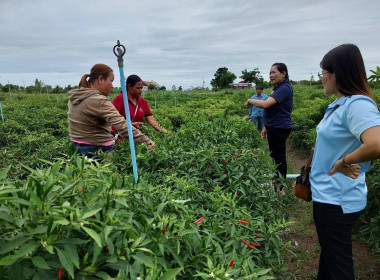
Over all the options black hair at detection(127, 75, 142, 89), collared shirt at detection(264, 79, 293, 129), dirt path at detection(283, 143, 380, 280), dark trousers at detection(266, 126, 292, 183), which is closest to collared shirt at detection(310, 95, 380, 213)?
dirt path at detection(283, 143, 380, 280)

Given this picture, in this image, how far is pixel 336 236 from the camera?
1.89m

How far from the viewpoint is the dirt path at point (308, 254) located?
2852 millimetres

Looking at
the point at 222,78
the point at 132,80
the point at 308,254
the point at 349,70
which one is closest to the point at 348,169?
the point at 349,70

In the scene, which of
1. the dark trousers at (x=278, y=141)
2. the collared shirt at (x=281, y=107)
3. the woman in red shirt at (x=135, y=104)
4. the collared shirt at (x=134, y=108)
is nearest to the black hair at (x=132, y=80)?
the woman in red shirt at (x=135, y=104)

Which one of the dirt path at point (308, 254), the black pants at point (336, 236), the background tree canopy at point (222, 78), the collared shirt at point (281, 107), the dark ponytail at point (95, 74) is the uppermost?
the background tree canopy at point (222, 78)

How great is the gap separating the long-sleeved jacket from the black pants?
5.69 ft

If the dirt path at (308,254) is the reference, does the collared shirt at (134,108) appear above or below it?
above

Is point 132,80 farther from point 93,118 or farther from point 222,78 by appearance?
point 222,78

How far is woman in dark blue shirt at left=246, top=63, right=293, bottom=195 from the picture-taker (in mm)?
3895

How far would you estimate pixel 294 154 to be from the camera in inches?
299

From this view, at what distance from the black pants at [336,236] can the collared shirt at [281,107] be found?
221cm

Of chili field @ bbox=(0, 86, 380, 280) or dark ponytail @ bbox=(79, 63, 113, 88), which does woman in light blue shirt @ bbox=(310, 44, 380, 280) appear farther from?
dark ponytail @ bbox=(79, 63, 113, 88)

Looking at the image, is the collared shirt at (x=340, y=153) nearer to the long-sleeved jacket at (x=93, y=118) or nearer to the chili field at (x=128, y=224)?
the chili field at (x=128, y=224)

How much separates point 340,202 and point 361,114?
0.59 meters
